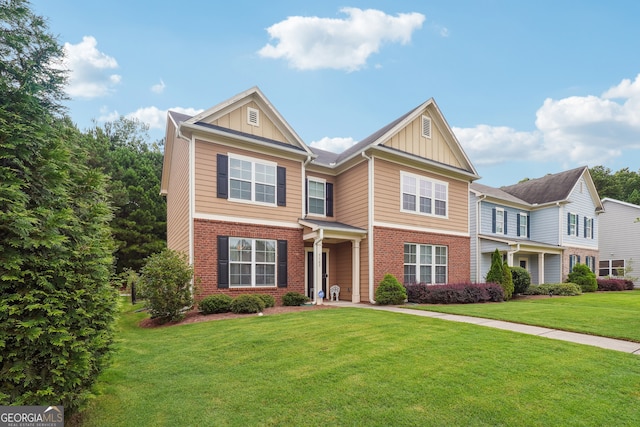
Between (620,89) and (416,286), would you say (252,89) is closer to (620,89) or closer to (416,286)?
(416,286)

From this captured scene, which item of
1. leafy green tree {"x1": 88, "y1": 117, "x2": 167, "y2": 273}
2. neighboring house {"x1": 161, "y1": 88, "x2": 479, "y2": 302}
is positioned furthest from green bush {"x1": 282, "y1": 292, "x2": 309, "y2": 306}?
leafy green tree {"x1": 88, "y1": 117, "x2": 167, "y2": 273}

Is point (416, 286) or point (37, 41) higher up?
point (37, 41)

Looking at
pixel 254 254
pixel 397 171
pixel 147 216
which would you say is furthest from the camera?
pixel 147 216

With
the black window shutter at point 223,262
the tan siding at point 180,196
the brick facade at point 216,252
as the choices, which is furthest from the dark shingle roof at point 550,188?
the tan siding at point 180,196

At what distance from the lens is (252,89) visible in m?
13.0

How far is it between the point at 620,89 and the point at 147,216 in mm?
37571

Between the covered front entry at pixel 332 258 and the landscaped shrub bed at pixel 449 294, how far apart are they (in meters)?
2.37

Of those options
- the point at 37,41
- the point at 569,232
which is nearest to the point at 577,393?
the point at 37,41

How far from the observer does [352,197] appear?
15375 millimetres

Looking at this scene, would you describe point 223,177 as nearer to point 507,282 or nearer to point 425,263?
point 425,263

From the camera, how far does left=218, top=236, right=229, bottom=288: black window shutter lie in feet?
38.7

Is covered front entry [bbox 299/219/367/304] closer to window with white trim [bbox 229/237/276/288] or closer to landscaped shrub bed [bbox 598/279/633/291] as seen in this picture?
window with white trim [bbox 229/237/276/288]

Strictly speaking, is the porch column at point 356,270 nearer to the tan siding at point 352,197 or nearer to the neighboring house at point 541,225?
the tan siding at point 352,197

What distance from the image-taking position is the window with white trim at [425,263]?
15.5 m
